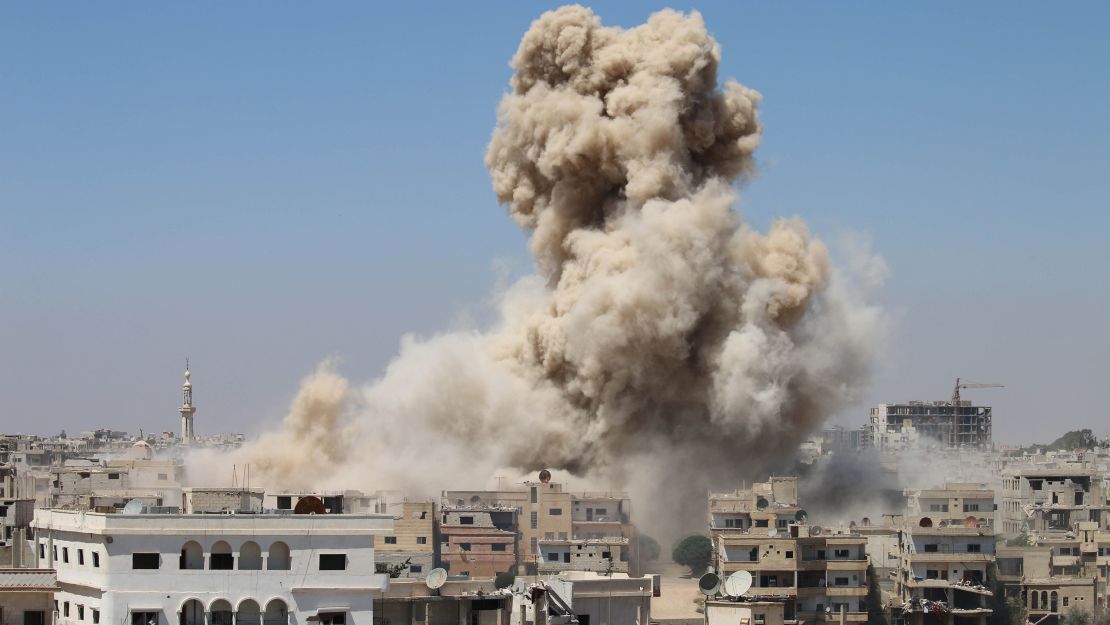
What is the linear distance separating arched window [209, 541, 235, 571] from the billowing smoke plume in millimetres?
35063

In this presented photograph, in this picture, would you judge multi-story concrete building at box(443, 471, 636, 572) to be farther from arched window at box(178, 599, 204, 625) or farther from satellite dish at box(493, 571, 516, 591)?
arched window at box(178, 599, 204, 625)

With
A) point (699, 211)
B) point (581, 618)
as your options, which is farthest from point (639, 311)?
point (581, 618)

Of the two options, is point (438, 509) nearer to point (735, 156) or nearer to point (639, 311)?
point (639, 311)

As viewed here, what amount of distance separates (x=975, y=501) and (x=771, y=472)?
812 centimetres

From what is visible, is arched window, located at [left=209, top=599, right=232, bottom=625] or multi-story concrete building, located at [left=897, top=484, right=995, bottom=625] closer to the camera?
arched window, located at [left=209, top=599, right=232, bottom=625]

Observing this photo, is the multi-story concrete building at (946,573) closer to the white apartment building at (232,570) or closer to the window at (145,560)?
the white apartment building at (232,570)

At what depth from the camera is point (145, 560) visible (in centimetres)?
2452

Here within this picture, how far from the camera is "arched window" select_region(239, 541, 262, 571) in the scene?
24688 millimetres

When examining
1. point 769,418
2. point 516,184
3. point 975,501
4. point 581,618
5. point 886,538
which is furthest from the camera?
point 516,184

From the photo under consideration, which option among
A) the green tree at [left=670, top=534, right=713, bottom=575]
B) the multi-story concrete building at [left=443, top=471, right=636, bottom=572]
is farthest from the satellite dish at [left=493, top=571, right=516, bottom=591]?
the multi-story concrete building at [left=443, top=471, right=636, bottom=572]

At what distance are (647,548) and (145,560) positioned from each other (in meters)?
31.3

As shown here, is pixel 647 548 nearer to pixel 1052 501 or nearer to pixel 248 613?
pixel 1052 501

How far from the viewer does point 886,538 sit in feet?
167

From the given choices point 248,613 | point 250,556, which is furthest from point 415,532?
point 248,613
